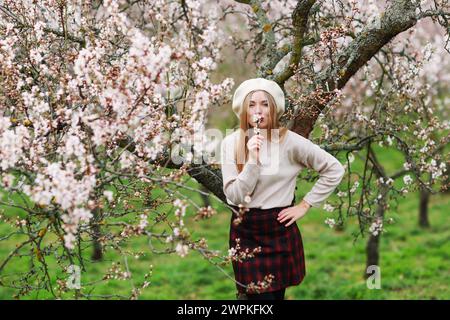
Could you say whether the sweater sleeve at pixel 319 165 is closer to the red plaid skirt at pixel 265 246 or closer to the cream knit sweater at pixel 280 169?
the cream knit sweater at pixel 280 169

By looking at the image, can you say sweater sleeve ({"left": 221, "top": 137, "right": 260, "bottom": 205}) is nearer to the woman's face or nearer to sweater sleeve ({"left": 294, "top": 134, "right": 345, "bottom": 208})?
the woman's face

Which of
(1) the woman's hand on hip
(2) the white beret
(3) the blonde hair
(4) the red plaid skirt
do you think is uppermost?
(2) the white beret

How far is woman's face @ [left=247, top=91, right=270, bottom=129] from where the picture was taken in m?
3.20

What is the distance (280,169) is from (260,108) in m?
0.37

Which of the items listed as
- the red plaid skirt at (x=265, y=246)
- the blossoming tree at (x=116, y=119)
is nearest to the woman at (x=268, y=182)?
the red plaid skirt at (x=265, y=246)

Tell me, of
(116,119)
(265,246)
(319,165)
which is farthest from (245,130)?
(116,119)

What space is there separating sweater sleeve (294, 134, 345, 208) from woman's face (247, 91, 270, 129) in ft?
0.77

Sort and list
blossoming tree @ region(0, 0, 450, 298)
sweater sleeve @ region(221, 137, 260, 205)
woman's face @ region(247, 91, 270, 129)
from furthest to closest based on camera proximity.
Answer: woman's face @ region(247, 91, 270, 129), sweater sleeve @ region(221, 137, 260, 205), blossoming tree @ region(0, 0, 450, 298)

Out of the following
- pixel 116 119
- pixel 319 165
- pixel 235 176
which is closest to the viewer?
pixel 116 119

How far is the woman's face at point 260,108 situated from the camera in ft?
10.5

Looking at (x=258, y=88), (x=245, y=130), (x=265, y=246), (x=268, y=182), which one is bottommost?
(x=265, y=246)

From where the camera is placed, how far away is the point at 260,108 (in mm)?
3205

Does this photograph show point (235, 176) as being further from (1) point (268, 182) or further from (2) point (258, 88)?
(2) point (258, 88)

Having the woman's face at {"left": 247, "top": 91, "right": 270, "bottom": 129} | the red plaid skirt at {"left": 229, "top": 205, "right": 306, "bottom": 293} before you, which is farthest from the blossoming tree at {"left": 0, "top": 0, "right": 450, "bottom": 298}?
the woman's face at {"left": 247, "top": 91, "right": 270, "bottom": 129}
